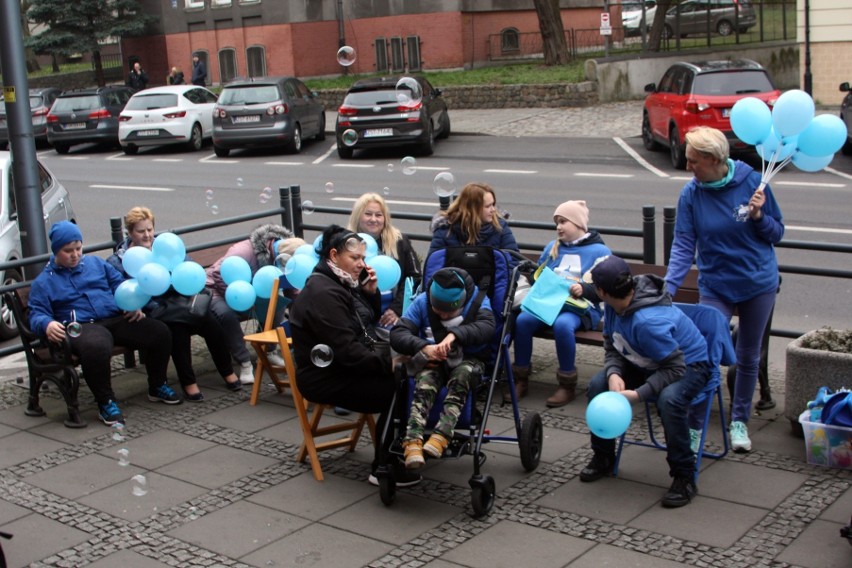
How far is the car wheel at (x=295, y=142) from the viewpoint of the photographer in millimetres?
26003

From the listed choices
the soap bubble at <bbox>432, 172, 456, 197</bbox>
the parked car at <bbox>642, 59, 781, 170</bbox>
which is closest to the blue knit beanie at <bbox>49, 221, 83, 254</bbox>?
the soap bubble at <bbox>432, 172, 456, 197</bbox>

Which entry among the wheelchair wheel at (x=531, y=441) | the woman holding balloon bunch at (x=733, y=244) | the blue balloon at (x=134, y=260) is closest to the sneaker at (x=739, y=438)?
the woman holding balloon bunch at (x=733, y=244)

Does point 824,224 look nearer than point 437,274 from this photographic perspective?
No

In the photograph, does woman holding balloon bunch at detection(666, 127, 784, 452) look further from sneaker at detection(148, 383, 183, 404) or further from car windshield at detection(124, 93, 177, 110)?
car windshield at detection(124, 93, 177, 110)

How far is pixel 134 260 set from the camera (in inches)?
314

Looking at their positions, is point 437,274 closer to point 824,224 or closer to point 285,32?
point 824,224

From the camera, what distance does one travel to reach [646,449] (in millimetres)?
6844

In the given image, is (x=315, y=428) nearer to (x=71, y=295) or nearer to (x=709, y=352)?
(x=71, y=295)

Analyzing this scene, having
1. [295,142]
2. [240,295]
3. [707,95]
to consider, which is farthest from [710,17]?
[240,295]

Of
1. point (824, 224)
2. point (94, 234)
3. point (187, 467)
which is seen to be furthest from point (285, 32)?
point (187, 467)

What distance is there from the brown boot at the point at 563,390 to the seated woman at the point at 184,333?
95.7 inches

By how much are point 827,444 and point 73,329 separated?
4.94m

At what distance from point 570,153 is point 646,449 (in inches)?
676

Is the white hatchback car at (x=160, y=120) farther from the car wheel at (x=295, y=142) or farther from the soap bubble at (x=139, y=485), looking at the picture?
the soap bubble at (x=139, y=485)
